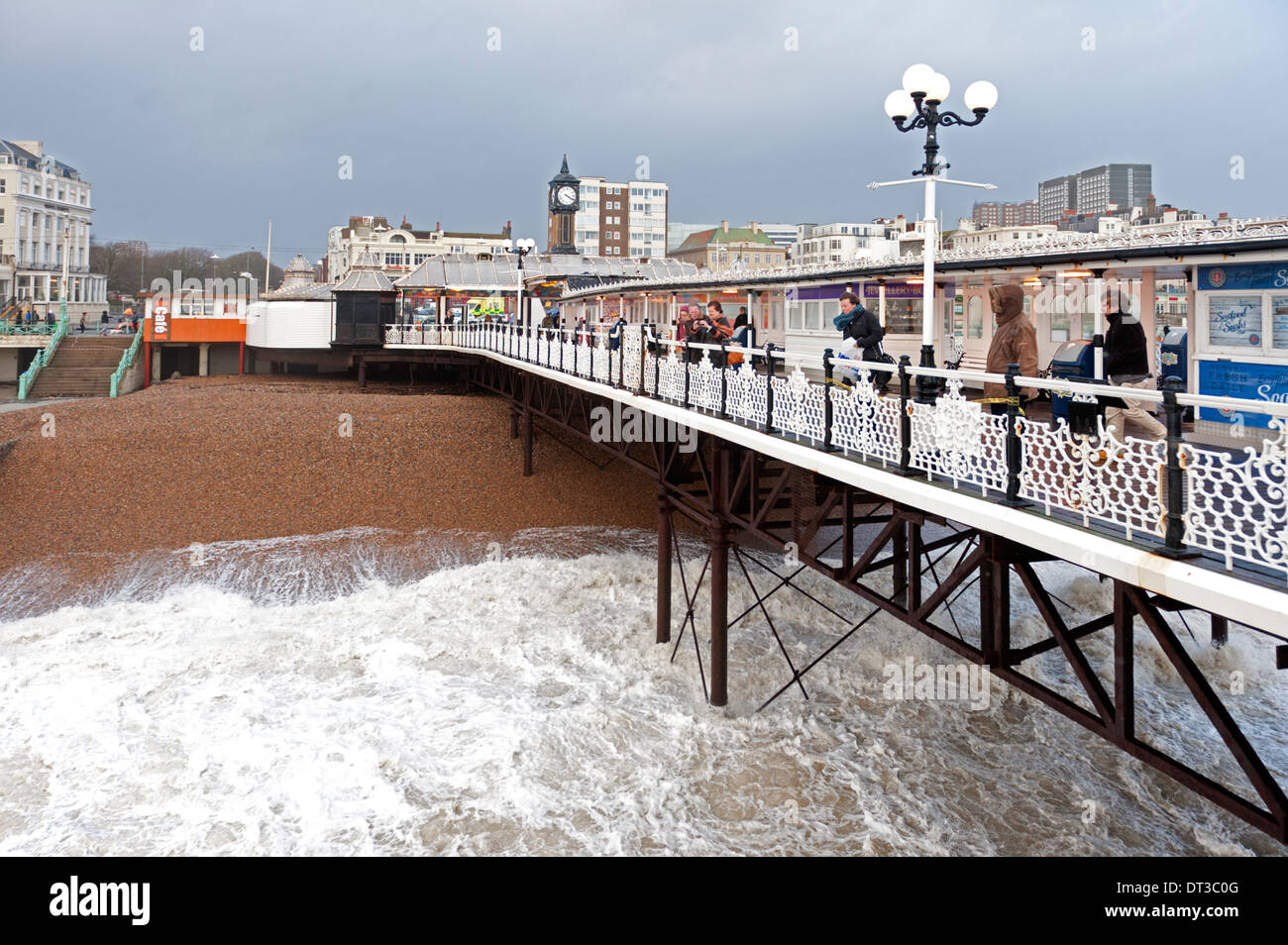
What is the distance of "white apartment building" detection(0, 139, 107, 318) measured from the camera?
74875mm

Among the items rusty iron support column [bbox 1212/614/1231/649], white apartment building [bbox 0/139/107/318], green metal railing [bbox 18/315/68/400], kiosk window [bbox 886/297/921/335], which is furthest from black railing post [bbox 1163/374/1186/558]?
white apartment building [bbox 0/139/107/318]

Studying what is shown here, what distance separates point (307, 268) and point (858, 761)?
241 feet

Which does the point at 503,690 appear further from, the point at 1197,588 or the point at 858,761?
the point at 1197,588

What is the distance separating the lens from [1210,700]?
17.9 feet

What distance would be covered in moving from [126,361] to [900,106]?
39384 mm

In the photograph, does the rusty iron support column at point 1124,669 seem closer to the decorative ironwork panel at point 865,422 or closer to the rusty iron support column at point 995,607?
the rusty iron support column at point 995,607

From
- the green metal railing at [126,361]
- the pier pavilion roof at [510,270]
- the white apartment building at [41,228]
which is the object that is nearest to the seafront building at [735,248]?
the pier pavilion roof at [510,270]

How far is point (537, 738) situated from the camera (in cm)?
1218

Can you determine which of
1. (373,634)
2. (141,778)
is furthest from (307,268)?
(141,778)

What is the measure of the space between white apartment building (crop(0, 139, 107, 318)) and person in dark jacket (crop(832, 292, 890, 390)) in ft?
→ 237

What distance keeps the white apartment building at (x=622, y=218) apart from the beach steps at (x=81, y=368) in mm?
76226

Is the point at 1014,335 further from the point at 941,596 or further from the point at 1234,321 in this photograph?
the point at 1234,321

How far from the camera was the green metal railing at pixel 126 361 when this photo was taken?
1447 inches

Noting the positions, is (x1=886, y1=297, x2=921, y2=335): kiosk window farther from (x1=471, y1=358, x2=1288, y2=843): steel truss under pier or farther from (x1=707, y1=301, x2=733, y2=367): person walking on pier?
(x1=707, y1=301, x2=733, y2=367): person walking on pier
